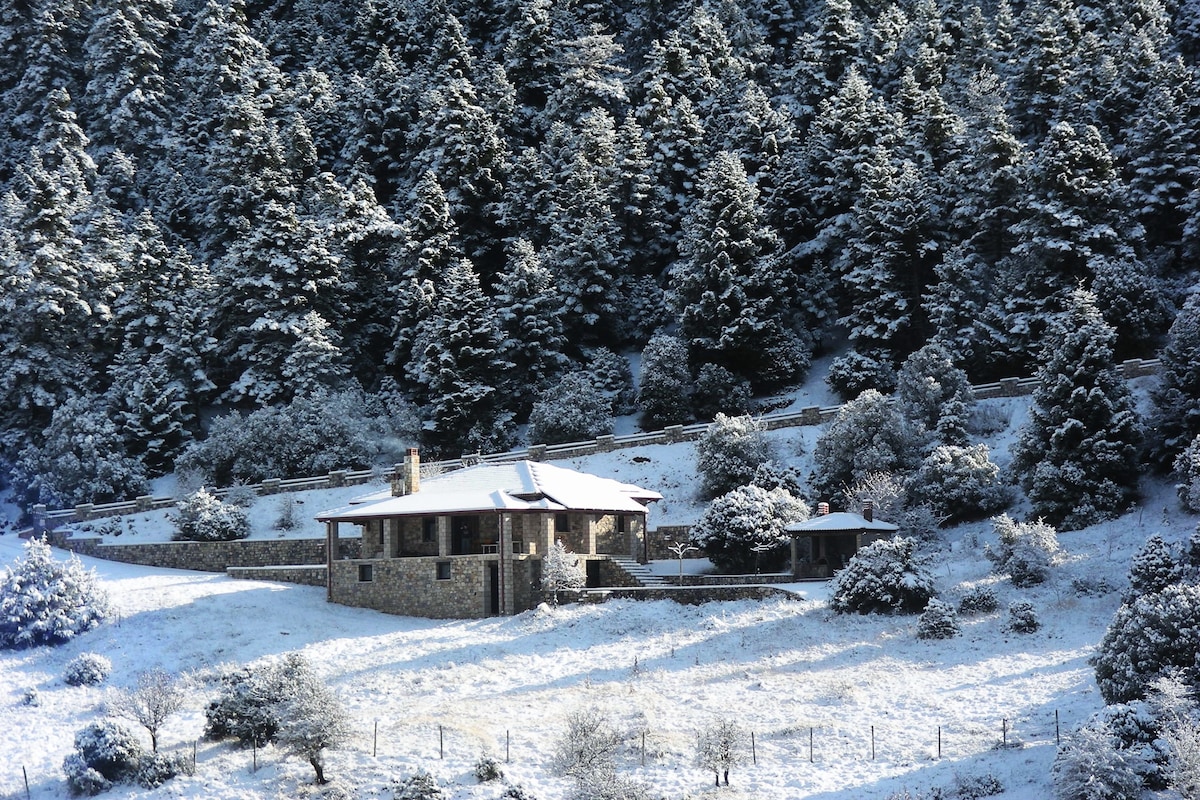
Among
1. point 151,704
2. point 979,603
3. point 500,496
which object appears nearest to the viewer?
point 151,704

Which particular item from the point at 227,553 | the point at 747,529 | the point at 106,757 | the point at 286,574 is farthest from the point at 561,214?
the point at 106,757

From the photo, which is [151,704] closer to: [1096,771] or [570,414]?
[1096,771]

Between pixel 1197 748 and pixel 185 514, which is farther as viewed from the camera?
pixel 185 514

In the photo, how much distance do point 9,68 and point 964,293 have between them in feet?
238

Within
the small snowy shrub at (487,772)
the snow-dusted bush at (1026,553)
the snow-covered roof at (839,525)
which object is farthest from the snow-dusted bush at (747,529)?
the small snowy shrub at (487,772)

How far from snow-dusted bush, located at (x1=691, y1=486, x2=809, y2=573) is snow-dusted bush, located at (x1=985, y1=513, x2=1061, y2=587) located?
830 centimetres

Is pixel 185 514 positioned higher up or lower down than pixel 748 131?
lower down

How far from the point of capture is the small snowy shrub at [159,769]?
2753 centimetres

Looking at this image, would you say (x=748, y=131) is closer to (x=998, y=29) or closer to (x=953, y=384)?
(x=998, y=29)

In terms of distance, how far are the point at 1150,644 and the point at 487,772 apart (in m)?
14.6

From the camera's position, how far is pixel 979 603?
3575 centimetres

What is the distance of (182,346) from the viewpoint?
68562 millimetres

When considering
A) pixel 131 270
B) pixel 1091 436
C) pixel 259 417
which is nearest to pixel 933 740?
pixel 1091 436

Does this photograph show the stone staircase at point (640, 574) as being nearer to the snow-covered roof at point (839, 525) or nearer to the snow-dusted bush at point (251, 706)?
the snow-covered roof at point (839, 525)
